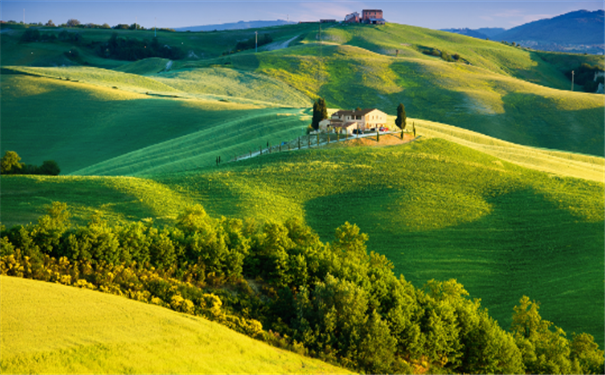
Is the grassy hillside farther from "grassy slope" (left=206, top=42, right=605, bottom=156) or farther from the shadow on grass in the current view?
the shadow on grass

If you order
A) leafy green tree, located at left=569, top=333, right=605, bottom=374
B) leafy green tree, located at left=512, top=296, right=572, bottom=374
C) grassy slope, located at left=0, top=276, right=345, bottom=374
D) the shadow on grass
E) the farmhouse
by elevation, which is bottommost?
leafy green tree, located at left=569, top=333, right=605, bottom=374

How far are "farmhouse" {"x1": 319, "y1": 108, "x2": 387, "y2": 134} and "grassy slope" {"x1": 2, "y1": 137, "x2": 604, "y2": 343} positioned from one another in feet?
20.2

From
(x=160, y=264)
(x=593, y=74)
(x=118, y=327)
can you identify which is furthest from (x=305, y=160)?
(x=593, y=74)

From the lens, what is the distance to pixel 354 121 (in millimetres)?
79500

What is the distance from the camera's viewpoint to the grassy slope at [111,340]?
22047 millimetres

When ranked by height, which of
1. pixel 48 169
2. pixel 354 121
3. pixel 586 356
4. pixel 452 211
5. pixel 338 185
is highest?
pixel 354 121

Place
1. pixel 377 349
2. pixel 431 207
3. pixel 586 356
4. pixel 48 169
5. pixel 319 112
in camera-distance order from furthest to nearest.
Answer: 1. pixel 319 112
2. pixel 48 169
3. pixel 431 207
4. pixel 586 356
5. pixel 377 349

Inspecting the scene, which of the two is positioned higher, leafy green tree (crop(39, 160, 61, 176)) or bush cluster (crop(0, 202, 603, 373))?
leafy green tree (crop(39, 160, 61, 176))

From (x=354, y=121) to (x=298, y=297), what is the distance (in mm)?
50763

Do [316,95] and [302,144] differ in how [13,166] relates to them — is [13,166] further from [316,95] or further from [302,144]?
[316,95]

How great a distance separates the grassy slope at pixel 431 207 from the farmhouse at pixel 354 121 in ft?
20.2

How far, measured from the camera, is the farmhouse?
79.2 meters

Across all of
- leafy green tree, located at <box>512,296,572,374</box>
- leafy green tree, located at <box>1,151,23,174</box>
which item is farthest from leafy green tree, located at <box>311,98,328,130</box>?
leafy green tree, located at <box>512,296,572,374</box>

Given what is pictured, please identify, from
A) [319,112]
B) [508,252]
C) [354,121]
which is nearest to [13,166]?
[319,112]
